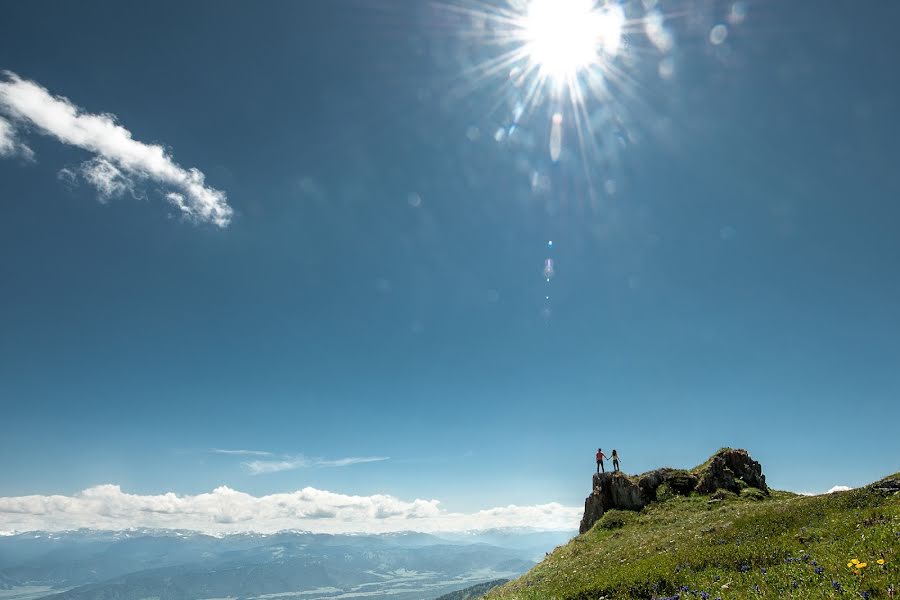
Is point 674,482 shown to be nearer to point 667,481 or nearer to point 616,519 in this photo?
point 667,481

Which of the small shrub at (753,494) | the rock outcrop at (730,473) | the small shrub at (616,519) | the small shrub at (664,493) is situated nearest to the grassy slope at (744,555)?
the small shrub at (616,519)

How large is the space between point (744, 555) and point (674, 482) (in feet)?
78.8

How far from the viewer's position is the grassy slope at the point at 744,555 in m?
13.5

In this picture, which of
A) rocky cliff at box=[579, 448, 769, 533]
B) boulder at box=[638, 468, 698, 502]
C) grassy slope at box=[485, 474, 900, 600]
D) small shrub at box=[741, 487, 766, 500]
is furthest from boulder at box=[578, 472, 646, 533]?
small shrub at box=[741, 487, 766, 500]

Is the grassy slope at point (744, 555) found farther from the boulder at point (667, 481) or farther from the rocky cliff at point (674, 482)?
the boulder at point (667, 481)

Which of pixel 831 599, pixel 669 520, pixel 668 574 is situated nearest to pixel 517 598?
pixel 668 574

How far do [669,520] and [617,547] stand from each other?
7018 mm

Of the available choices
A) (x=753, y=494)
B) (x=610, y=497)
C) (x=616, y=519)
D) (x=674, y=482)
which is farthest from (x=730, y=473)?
(x=616, y=519)

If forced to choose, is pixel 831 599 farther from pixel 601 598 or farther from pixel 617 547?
pixel 617 547

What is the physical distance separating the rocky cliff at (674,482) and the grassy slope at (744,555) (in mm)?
4972

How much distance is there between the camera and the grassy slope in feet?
44.3

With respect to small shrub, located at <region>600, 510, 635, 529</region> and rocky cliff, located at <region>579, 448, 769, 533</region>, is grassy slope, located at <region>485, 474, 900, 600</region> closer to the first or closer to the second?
small shrub, located at <region>600, 510, 635, 529</region>

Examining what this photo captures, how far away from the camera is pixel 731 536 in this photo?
915 inches

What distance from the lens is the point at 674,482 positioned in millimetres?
40906
